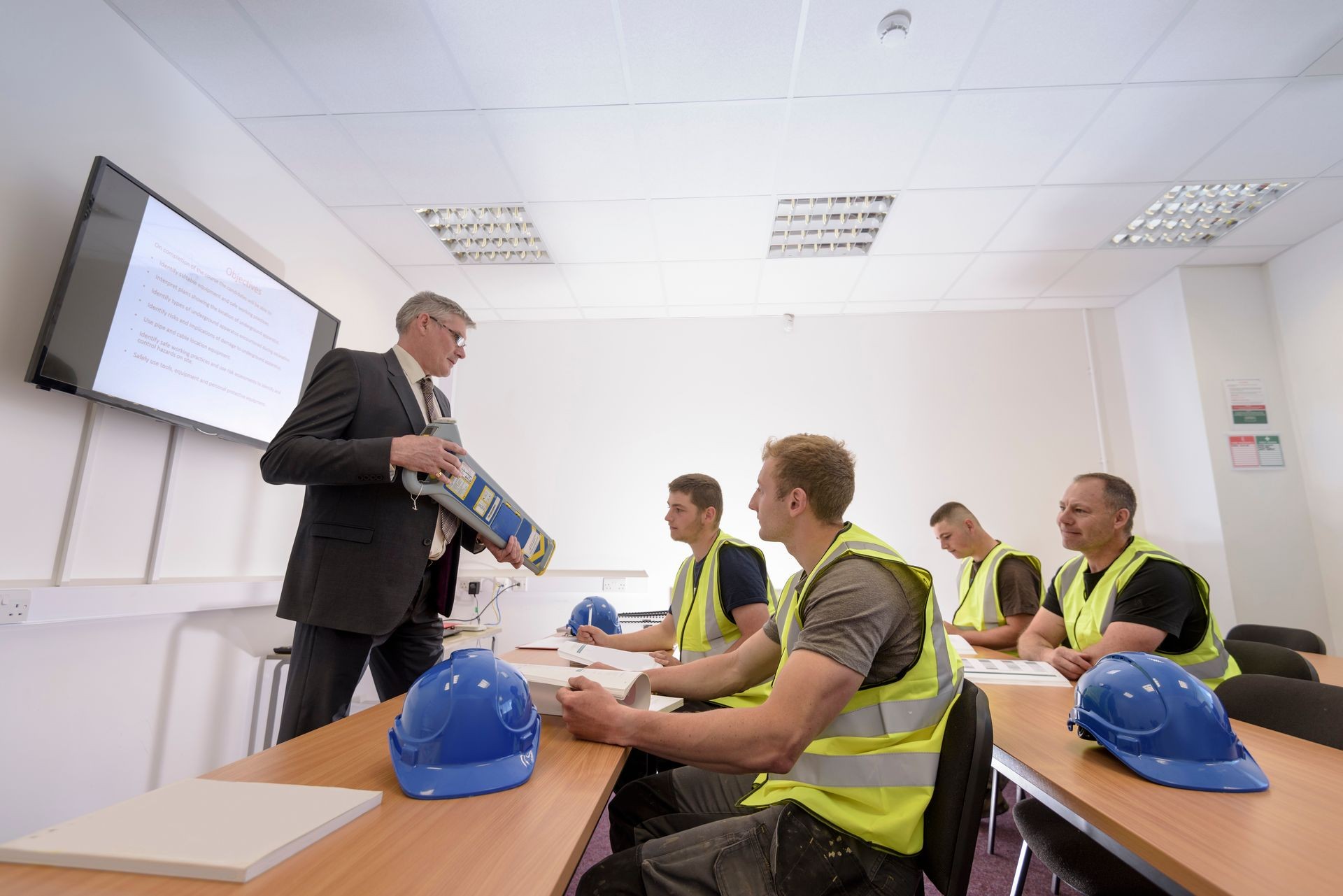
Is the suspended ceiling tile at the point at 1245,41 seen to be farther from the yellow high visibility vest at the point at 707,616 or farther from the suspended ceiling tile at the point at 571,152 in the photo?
the yellow high visibility vest at the point at 707,616

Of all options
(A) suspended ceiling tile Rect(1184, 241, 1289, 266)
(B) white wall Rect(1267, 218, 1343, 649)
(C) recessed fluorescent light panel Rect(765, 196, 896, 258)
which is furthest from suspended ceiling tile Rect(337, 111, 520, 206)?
(B) white wall Rect(1267, 218, 1343, 649)

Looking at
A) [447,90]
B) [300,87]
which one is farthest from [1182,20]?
[300,87]

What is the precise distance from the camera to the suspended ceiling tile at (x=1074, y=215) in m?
3.39

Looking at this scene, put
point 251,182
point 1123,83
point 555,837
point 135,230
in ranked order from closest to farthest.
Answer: point 555,837 → point 135,230 → point 1123,83 → point 251,182

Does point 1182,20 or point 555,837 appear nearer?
point 555,837

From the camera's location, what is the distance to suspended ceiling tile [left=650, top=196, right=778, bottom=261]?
11.4 feet

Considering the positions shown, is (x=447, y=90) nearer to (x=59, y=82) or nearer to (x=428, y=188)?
(x=428, y=188)

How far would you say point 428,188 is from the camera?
3.36 meters

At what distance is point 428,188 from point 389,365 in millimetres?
2028

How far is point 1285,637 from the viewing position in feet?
9.21

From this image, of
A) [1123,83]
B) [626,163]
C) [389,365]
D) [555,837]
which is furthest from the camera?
[626,163]

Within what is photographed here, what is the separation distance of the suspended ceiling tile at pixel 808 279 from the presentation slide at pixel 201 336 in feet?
9.37

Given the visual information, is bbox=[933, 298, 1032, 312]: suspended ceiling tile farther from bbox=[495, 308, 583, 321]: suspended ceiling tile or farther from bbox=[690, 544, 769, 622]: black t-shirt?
bbox=[690, 544, 769, 622]: black t-shirt

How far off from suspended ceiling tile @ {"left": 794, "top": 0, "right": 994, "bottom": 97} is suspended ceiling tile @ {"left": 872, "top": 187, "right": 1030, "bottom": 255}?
2.80 ft
